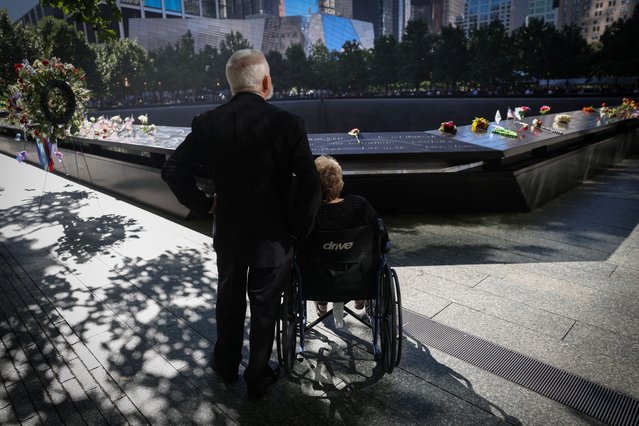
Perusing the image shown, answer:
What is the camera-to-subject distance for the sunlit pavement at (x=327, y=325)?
9.86 ft

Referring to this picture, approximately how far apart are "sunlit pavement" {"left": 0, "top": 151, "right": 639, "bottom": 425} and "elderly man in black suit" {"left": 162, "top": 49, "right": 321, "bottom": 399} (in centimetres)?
68

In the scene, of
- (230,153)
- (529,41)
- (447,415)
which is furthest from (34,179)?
(529,41)

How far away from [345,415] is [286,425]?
395mm

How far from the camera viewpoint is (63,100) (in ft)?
27.3

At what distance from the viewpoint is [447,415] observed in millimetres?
2883

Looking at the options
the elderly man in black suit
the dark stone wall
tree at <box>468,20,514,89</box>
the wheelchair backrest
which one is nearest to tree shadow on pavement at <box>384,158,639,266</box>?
the wheelchair backrest

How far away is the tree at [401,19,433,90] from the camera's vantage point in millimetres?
59906

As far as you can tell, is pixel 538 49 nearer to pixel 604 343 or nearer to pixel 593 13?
pixel 604 343

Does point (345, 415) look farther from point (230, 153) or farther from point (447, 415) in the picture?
point (230, 153)

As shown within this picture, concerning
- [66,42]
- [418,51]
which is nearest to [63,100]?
[66,42]

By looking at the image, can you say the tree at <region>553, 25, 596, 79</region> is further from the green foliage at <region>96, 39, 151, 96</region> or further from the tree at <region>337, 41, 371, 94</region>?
the green foliage at <region>96, 39, 151, 96</region>

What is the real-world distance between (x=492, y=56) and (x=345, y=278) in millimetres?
56794

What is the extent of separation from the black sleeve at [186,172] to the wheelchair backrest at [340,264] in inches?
31.6

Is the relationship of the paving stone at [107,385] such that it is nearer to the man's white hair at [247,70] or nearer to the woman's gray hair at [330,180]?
the woman's gray hair at [330,180]
